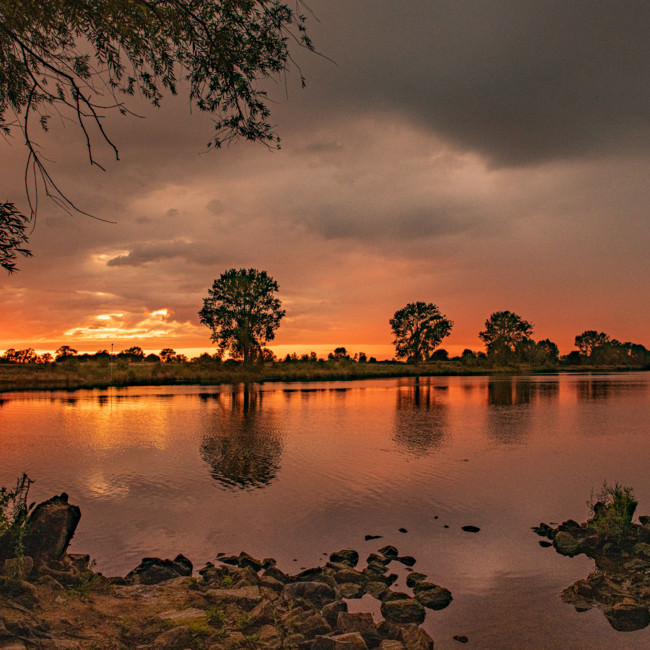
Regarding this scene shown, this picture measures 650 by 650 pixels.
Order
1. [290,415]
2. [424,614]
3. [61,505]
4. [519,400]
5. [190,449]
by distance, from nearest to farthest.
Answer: [424,614]
[61,505]
[190,449]
[290,415]
[519,400]

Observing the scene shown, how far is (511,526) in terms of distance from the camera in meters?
11.3

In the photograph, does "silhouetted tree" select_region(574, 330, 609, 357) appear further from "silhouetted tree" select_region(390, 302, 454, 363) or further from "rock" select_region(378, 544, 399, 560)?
"rock" select_region(378, 544, 399, 560)

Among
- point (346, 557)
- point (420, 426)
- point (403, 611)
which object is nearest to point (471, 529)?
point (346, 557)

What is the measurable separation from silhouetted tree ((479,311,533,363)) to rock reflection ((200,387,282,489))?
129m

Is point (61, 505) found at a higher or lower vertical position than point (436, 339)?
lower

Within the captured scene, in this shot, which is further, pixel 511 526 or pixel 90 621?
pixel 511 526

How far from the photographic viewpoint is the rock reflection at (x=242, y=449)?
15808mm

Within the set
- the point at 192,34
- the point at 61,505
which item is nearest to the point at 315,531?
the point at 61,505

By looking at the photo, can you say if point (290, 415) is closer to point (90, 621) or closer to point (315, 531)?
point (315, 531)

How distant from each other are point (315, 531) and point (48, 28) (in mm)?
11413

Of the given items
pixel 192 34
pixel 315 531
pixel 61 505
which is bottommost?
pixel 315 531

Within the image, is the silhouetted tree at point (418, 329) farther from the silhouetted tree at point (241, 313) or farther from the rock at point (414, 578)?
the rock at point (414, 578)

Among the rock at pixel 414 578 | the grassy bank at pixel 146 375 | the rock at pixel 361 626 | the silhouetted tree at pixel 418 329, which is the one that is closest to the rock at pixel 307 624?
the rock at pixel 361 626

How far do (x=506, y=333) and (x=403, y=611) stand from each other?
513ft
